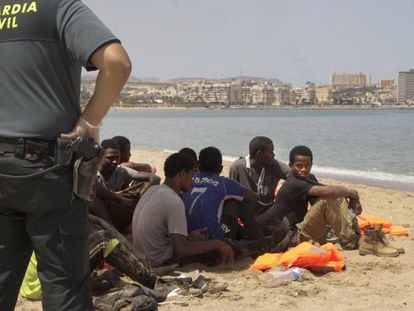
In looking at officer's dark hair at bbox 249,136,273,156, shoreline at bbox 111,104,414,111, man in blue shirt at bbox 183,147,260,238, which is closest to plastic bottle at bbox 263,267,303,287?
man in blue shirt at bbox 183,147,260,238

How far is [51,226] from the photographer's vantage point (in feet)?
8.23

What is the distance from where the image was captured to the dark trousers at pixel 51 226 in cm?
247

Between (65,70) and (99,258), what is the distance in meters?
2.06

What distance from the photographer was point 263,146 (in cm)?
681

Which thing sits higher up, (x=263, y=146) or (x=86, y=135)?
(x=86, y=135)

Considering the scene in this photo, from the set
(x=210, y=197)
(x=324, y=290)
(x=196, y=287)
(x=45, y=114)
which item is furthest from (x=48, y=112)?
(x=210, y=197)

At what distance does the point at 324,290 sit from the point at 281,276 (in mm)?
374

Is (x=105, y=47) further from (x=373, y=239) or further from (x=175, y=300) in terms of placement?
(x=373, y=239)

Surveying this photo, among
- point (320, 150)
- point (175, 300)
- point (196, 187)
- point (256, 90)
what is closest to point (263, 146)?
point (196, 187)

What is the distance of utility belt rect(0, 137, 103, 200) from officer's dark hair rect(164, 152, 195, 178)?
2452 millimetres

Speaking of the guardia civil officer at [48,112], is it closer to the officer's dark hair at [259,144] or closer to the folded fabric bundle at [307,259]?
the folded fabric bundle at [307,259]

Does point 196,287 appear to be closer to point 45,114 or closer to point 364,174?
point 45,114

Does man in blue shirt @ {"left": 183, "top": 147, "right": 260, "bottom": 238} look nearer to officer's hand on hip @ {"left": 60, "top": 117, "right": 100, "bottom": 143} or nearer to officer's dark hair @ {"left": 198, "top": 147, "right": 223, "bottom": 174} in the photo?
officer's dark hair @ {"left": 198, "top": 147, "right": 223, "bottom": 174}

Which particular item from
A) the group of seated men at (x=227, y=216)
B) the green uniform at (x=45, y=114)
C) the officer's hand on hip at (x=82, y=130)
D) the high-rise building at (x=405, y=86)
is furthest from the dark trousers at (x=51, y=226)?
the high-rise building at (x=405, y=86)
